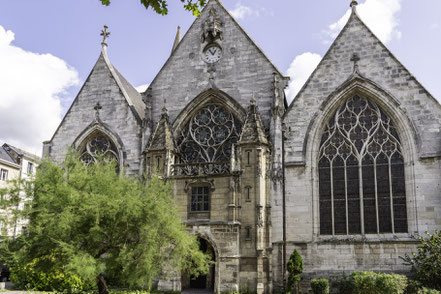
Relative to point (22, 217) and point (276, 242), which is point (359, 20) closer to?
point (276, 242)

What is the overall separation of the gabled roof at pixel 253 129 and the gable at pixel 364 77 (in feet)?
4.39

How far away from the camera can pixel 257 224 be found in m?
18.7

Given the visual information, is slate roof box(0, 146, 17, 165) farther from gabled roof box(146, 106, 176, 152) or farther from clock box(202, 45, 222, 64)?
clock box(202, 45, 222, 64)

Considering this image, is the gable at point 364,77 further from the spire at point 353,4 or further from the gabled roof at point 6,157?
the gabled roof at point 6,157

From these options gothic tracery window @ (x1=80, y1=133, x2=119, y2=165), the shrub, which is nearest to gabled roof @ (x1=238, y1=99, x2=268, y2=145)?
the shrub

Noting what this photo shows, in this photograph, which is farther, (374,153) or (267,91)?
(267,91)

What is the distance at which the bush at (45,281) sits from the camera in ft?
61.4

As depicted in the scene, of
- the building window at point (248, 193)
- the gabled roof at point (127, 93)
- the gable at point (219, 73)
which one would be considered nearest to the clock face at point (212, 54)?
the gable at point (219, 73)

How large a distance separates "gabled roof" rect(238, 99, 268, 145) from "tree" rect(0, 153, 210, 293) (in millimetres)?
6037

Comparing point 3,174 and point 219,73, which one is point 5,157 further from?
point 219,73

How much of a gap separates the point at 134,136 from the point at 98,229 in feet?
32.1

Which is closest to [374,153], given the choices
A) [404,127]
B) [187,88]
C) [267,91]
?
[404,127]

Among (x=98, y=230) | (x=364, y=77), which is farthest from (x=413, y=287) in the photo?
(x=98, y=230)

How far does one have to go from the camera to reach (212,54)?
76.3 feet
